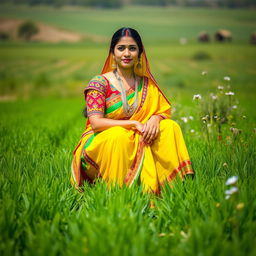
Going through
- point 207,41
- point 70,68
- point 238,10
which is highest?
point 238,10

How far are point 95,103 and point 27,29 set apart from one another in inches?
1584

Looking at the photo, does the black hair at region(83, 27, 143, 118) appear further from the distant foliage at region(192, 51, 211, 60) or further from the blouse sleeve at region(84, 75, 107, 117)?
the distant foliage at region(192, 51, 211, 60)

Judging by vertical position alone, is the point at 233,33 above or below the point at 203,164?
above

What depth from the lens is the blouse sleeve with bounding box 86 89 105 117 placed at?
2.54 meters

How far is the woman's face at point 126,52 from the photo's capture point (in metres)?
2.60

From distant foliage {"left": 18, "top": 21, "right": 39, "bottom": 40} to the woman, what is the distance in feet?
130

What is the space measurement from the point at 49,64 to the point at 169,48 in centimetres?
1291

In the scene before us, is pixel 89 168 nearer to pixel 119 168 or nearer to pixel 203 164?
pixel 119 168

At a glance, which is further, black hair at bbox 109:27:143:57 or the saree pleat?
black hair at bbox 109:27:143:57

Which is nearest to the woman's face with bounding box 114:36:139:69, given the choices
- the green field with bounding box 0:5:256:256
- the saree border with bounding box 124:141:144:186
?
the saree border with bounding box 124:141:144:186

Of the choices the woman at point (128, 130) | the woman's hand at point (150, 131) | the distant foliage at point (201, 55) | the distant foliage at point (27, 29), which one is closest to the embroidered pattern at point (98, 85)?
the woman at point (128, 130)

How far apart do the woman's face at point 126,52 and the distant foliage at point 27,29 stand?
3948 centimetres

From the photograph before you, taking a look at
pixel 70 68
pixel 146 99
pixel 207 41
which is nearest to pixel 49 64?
pixel 70 68

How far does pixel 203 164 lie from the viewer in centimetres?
271
